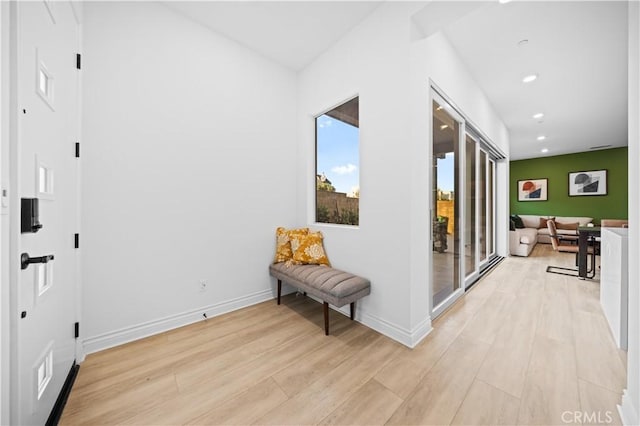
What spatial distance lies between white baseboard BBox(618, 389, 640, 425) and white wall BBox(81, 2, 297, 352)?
9.04 ft

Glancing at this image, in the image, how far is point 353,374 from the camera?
1631 millimetres

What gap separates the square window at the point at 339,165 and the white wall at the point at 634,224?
1.73 m

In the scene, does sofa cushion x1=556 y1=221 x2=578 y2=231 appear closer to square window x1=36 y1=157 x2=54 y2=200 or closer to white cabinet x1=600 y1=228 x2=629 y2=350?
white cabinet x1=600 y1=228 x2=629 y2=350

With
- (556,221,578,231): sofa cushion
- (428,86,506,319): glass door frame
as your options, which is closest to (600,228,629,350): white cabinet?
(428,86,506,319): glass door frame

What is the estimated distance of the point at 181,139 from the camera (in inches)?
89.2

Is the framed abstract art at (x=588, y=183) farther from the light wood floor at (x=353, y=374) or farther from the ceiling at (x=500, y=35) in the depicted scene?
the light wood floor at (x=353, y=374)

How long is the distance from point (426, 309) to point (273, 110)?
2763 mm

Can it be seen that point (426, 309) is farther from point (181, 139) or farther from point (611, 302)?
point (181, 139)

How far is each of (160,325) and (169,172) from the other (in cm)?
138

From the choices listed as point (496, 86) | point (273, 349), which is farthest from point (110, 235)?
point (496, 86)

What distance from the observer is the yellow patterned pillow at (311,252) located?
2693 millimetres

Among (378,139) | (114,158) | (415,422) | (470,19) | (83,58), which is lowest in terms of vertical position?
(415,422)

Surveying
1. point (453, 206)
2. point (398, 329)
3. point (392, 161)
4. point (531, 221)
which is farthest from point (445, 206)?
point (531, 221)

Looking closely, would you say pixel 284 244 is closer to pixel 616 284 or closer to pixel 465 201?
pixel 465 201
